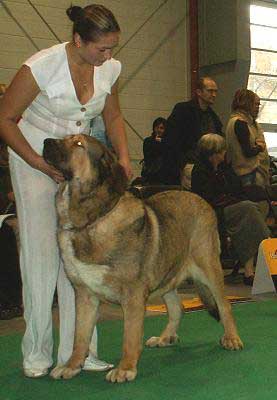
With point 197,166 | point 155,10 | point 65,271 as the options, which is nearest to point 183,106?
point 197,166

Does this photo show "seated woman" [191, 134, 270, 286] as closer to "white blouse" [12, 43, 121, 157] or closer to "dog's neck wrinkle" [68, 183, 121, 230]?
"white blouse" [12, 43, 121, 157]

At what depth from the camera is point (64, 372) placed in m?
3.47

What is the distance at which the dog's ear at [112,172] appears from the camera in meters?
3.31

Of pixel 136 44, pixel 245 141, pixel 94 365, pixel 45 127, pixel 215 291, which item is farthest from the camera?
pixel 136 44

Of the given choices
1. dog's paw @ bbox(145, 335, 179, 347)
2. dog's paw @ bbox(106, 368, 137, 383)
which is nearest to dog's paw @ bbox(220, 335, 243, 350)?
dog's paw @ bbox(145, 335, 179, 347)

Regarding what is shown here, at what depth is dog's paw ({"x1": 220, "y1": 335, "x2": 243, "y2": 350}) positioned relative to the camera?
4.05 metres

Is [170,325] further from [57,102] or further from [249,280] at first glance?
[249,280]

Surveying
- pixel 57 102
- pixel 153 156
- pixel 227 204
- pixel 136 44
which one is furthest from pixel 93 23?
pixel 136 44

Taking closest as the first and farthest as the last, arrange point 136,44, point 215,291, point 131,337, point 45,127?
point 131,337 < point 45,127 < point 215,291 < point 136,44

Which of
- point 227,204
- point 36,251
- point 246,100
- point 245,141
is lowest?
point 227,204

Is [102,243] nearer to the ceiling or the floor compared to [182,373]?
nearer to the ceiling

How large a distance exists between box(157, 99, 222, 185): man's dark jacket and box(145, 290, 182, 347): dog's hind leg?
3408 mm

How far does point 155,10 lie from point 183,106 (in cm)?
386

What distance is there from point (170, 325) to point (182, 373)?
0.79 m
